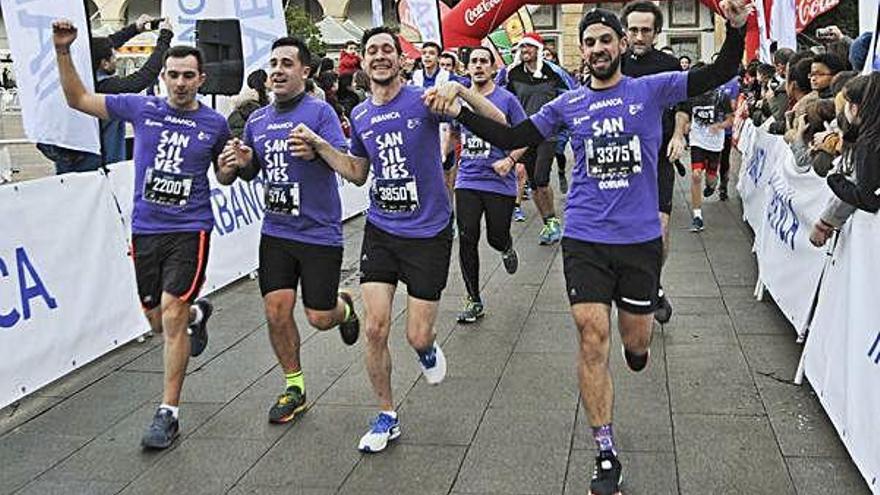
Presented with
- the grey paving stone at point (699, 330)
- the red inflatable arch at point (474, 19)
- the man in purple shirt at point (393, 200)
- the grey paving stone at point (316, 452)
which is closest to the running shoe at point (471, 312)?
the grey paving stone at point (699, 330)

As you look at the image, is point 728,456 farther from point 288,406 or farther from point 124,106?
point 124,106

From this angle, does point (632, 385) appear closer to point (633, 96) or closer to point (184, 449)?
point (633, 96)

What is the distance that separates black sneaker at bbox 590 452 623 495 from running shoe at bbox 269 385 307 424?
1754mm

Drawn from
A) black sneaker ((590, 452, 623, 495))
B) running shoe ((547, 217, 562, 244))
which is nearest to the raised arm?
black sneaker ((590, 452, 623, 495))

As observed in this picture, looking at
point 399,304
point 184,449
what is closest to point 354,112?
point 184,449

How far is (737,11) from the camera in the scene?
155 inches

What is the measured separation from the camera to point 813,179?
20.1 feet

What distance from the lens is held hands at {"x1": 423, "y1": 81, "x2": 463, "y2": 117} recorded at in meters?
4.26

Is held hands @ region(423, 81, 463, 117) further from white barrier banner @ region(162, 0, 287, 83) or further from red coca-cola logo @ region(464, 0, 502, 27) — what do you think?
red coca-cola logo @ region(464, 0, 502, 27)

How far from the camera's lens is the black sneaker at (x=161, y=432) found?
461 cm

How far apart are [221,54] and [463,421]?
3.40 meters

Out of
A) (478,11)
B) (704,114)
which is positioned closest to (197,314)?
(704,114)

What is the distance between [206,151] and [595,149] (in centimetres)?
206

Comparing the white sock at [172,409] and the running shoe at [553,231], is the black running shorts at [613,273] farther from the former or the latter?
the running shoe at [553,231]
